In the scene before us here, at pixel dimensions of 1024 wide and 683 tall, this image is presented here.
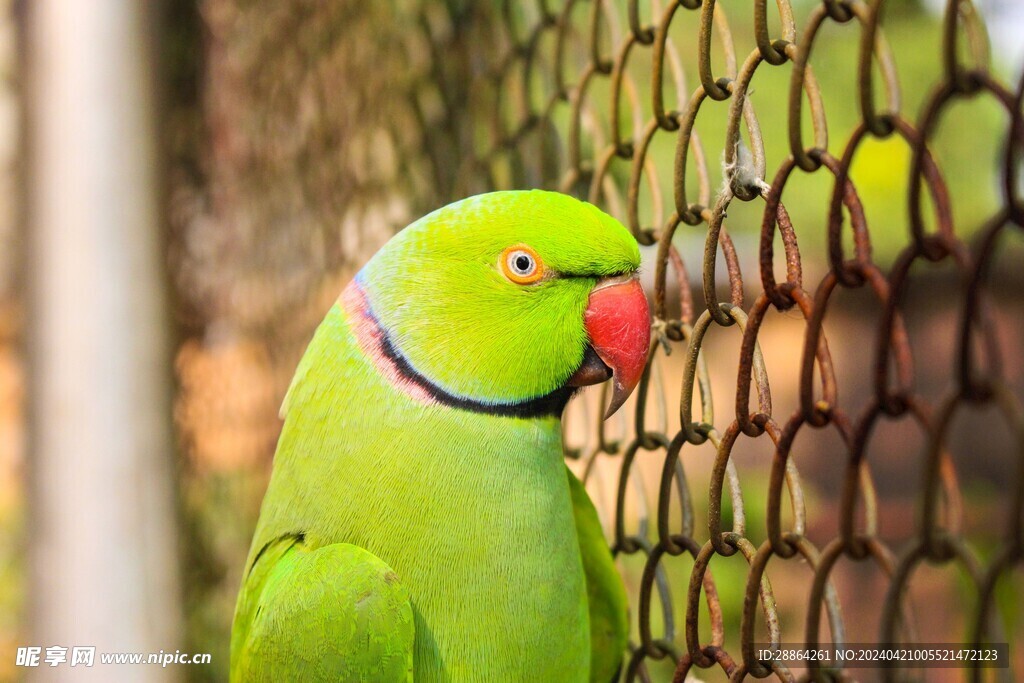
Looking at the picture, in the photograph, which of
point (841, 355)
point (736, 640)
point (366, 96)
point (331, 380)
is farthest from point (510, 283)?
point (736, 640)

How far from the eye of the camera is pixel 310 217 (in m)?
2.54

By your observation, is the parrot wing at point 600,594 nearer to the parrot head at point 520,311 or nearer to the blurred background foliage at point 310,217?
the parrot head at point 520,311

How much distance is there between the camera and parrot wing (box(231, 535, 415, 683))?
1.00 meters

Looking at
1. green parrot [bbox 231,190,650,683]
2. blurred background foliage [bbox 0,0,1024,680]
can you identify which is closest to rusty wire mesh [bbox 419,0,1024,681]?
green parrot [bbox 231,190,650,683]

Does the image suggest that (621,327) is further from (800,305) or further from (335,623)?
(335,623)

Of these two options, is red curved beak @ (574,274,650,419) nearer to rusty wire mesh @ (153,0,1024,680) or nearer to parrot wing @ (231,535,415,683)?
rusty wire mesh @ (153,0,1024,680)

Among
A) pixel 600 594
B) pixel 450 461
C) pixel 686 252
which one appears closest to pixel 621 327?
pixel 450 461

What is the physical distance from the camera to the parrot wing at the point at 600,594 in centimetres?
124

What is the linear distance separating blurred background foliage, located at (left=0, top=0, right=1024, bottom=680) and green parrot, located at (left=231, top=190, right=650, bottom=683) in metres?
0.86

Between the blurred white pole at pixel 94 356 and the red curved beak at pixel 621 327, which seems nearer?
the red curved beak at pixel 621 327

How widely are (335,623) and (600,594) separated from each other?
41 cm

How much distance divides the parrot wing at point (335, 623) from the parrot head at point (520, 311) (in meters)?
0.23

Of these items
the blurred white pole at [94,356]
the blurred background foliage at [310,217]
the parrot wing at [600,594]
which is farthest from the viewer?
the blurred white pole at [94,356]

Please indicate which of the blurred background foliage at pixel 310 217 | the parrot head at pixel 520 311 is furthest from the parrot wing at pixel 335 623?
the blurred background foliage at pixel 310 217
